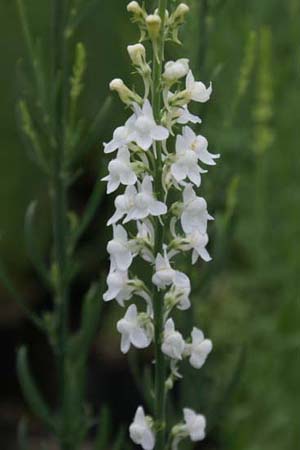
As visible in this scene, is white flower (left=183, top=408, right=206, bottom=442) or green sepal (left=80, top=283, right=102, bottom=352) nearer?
white flower (left=183, top=408, right=206, bottom=442)

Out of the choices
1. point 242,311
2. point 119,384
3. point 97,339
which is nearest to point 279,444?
point 242,311

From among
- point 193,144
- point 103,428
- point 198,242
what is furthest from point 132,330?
point 103,428

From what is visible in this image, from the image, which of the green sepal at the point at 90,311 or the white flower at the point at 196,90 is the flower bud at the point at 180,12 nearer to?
the white flower at the point at 196,90

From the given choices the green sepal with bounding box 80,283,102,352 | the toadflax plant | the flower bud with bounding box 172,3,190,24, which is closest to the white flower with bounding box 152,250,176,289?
the toadflax plant

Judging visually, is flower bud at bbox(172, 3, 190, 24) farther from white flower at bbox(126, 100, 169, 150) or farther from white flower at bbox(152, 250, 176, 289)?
white flower at bbox(152, 250, 176, 289)

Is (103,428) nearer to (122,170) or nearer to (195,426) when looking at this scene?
(195,426)

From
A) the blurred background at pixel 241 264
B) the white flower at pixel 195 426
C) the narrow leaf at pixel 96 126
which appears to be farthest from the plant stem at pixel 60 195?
the white flower at pixel 195 426
